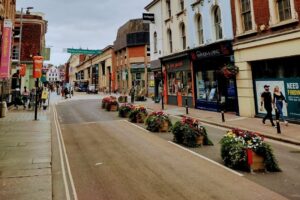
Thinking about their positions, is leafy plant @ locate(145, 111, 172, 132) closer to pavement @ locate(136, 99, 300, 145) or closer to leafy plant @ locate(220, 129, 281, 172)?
pavement @ locate(136, 99, 300, 145)

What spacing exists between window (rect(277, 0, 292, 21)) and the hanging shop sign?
3.89m

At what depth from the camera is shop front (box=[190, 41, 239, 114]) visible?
1859 centimetres

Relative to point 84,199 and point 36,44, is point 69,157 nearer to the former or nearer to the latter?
point 84,199

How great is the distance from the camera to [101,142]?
1166 centimetres

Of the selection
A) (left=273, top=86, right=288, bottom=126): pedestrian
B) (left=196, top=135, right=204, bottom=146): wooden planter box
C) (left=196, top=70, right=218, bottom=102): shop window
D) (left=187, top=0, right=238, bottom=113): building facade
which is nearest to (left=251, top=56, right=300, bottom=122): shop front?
(left=273, top=86, right=288, bottom=126): pedestrian

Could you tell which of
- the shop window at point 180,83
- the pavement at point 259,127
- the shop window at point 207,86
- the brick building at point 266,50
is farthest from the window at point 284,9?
the shop window at point 180,83

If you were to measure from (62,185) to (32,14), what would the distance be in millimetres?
47850

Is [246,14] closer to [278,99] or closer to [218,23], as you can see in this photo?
[218,23]

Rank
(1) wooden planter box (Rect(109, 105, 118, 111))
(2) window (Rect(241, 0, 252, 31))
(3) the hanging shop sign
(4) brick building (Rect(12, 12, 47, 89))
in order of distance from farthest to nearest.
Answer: (4) brick building (Rect(12, 12, 47, 89)) → (1) wooden planter box (Rect(109, 105, 118, 111)) → (3) the hanging shop sign → (2) window (Rect(241, 0, 252, 31))

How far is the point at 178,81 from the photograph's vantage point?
2639cm

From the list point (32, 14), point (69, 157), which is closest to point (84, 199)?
Result: point (69, 157)

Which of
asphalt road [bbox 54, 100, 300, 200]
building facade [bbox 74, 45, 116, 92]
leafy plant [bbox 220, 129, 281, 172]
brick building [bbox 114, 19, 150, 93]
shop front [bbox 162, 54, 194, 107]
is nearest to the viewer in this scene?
asphalt road [bbox 54, 100, 300, 200]

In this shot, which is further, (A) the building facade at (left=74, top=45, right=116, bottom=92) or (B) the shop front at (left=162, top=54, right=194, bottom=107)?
(A) the building facade at (left=74, top=45, right=116, bottom=92)

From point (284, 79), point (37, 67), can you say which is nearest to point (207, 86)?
point (284, 79)
